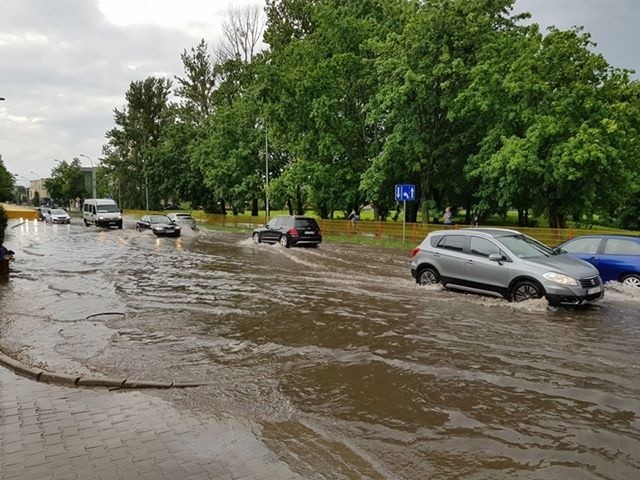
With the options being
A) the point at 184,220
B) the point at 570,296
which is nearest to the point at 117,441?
the point at 570,296

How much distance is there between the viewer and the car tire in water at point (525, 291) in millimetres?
10587

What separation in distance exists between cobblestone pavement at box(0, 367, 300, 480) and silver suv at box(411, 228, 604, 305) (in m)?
7.75

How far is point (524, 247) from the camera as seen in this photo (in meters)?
11.6

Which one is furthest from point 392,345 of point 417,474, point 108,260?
point 108,260

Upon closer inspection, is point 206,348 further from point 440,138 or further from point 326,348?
point 440,138

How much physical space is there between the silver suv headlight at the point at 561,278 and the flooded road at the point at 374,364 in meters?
0.55

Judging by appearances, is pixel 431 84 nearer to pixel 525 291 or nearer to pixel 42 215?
pixel 525 291

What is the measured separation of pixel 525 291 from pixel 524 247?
1.25m

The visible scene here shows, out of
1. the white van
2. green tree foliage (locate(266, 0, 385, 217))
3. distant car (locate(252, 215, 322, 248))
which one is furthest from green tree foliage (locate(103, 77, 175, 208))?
distant car (locate(252, 215, 322, 248))

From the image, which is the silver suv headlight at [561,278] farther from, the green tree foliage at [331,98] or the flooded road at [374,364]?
the green tree foliage at [331,98]

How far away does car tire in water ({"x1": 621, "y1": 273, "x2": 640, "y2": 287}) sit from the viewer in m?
12.1

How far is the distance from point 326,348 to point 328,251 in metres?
17.2

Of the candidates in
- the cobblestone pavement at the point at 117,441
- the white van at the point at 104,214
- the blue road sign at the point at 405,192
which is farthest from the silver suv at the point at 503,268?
the white van at the point at 104,214

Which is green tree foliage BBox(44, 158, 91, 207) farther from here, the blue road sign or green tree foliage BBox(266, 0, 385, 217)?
the blue road sign
